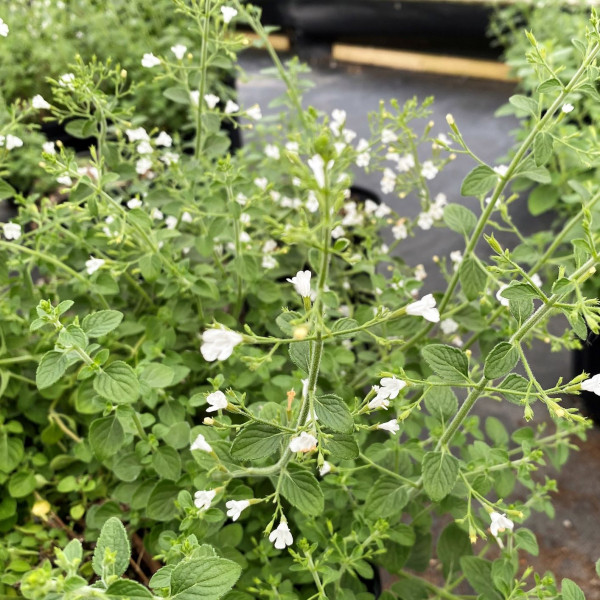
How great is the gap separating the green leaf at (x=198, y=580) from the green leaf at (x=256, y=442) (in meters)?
0.11

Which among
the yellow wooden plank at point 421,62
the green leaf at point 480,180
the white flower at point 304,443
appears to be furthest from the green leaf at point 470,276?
the yellow wooden plank at point 421,62

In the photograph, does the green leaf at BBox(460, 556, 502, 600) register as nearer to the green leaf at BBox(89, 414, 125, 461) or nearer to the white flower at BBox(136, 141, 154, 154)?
the green leaf at BBox(89, 414, 125, 461)

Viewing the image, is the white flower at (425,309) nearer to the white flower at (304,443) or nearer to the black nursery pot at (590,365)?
the white flower at (304,443)

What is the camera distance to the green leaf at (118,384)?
0.70 m

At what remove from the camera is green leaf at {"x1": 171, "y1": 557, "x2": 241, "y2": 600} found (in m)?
0.55

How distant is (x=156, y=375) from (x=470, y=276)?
→ 50 centimetres

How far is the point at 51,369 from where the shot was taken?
0.69m

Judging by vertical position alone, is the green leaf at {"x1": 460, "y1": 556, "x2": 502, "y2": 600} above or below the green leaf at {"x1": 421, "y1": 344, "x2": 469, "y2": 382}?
below

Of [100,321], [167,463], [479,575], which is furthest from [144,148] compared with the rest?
[479,575]

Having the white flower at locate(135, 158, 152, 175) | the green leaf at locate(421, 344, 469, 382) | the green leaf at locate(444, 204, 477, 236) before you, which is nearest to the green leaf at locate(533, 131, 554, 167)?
the green leaf at locate(444, 204, 477, 236)

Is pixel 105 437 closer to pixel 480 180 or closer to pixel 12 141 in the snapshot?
pixel 12 141

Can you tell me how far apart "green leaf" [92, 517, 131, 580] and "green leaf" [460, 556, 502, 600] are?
0.52 m

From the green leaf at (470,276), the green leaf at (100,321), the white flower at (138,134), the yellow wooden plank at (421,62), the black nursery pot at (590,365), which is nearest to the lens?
the green leaf at (100,321)

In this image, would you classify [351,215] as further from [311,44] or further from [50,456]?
[311,44]
